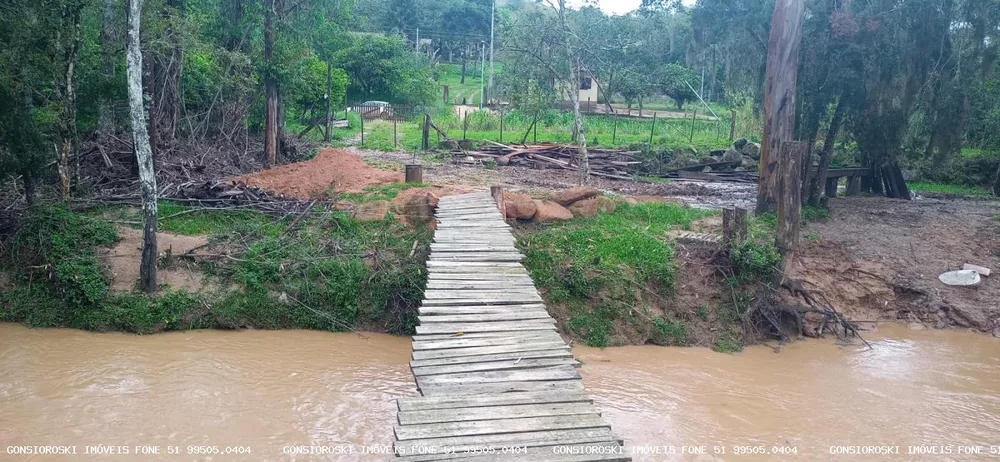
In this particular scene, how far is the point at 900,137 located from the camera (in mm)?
13812

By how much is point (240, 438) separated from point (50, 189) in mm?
6658

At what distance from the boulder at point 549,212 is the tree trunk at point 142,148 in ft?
17.6

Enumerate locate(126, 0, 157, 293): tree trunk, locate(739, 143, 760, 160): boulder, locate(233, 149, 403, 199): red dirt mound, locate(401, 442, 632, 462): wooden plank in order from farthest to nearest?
locate(739, 143, 760, 160): boulder → locate(233, 149, 403, 199): red dirt mound → locate(126, 0, 157, 293): tree trunk → locate(401, 442, 632, 462): wooden plank

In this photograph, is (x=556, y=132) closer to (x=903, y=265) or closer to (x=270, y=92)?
(x=270, y=92)

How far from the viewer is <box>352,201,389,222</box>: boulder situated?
1127 cm

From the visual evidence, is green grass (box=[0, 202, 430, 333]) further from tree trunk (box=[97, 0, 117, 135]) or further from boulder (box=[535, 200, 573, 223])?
tree trunk (box=[97, 0, 117, 135])

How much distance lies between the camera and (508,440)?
15.6 feet

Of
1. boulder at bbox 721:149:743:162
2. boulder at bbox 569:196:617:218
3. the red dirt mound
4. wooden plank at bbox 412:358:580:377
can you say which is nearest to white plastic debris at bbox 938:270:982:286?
boulder at bbox 569:196:617:218

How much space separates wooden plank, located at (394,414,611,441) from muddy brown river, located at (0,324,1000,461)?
1.99m

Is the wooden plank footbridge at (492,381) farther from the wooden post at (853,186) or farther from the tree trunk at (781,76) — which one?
the wooden post at (853,186)

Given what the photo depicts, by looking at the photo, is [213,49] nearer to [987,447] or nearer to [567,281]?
[567,281]

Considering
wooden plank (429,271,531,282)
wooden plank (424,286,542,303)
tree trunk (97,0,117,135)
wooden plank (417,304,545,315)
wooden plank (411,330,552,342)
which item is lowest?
wooden plank (411,330,552,342)

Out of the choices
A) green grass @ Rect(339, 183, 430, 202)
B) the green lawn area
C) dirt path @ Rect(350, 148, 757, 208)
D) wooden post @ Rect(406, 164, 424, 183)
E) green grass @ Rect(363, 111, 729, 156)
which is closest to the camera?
green grass @ Rect(339, 183, 430, 202)

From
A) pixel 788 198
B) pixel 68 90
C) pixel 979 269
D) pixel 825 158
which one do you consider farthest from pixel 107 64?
pixel 979 269
